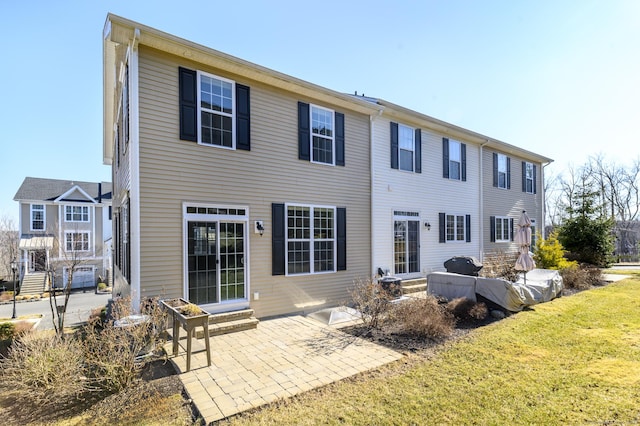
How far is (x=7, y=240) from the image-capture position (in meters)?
24.2

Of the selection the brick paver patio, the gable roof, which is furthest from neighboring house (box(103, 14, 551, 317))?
the gable roof

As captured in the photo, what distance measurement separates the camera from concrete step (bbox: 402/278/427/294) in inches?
388

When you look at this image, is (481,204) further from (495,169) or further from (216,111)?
(216,111)

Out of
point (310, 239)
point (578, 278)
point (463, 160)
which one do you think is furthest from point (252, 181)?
point (578, 278)

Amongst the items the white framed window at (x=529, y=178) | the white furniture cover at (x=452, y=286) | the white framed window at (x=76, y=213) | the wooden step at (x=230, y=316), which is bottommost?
the wooden step at (x=230, y=316)

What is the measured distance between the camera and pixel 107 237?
27.3 m

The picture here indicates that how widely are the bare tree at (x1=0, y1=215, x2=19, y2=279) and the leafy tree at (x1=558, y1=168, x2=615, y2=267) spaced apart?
34868mm

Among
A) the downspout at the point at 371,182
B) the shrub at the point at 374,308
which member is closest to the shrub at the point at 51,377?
the shrub at the point at 374,308

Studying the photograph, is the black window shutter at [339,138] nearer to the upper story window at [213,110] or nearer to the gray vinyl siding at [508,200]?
the upper story window at [213,110]

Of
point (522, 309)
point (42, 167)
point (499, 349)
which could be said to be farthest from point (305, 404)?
point (42, 167)

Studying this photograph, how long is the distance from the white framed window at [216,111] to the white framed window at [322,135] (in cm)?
220

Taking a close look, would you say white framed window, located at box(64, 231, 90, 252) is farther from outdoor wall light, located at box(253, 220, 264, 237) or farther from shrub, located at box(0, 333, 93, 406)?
shrub, located at box(0, 333, 93, 406)

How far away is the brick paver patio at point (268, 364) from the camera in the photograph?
376 cm

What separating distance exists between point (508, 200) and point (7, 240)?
34.1 metres
